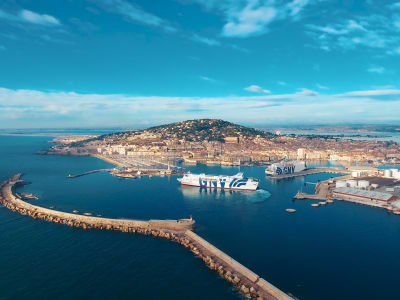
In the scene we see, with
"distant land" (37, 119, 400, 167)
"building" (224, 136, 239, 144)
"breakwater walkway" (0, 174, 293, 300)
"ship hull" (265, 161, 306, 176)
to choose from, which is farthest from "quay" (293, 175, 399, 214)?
"building" (224, 136, 239, 144)

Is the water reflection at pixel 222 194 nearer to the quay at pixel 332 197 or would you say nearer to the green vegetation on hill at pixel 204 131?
the quay at pixel 332 197

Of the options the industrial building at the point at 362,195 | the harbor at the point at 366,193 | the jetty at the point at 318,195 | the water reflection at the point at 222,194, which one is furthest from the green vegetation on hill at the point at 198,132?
the industrial building at the point at 362,195

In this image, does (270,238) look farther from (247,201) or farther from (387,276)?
(247,201)

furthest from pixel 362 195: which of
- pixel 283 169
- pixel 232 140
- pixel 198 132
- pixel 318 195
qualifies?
pixel 198 132

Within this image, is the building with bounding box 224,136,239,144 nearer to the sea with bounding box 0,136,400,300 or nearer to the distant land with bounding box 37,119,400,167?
the distant land with bounding box 37,119,400,167

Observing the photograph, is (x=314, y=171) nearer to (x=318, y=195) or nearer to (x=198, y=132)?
(x=318, y=195)

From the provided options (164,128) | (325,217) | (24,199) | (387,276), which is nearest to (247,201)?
(325,217)
